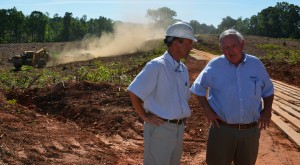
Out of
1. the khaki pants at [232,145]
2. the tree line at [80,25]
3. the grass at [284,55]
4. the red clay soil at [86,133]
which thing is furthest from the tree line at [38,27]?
the khaki pants at [232,145]

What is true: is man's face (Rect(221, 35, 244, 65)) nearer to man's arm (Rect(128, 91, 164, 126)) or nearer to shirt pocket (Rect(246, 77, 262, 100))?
shirt pocket (Rect(246, 77, 262, 100))

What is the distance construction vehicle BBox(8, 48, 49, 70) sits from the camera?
74.4 feet

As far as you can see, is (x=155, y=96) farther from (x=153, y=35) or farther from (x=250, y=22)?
(x=250, y=22)

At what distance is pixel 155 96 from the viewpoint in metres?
3.43

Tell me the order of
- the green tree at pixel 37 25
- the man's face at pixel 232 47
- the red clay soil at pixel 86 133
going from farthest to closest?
the green tree at pixel 37 25
the red clay soil at pixel 86 133
the man's face at pixel 232 47

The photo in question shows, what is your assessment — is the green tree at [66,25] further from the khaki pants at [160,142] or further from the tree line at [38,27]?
the khaki pants at [160,142]

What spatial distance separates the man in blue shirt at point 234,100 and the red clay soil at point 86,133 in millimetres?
2121

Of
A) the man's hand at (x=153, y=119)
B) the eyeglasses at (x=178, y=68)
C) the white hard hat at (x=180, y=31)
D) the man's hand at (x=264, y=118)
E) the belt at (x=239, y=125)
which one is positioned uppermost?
the white hard hat at (x=180, y=31)

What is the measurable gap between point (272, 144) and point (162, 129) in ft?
12.8

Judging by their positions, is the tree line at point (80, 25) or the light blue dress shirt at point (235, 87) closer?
the light blue dress shirt at point (235, 87)

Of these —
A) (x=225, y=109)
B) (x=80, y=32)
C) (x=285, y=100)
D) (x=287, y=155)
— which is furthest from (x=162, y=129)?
(x=80, y=32)

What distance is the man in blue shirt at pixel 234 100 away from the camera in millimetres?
3758

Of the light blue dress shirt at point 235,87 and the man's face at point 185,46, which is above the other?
the man's face at point 185,46

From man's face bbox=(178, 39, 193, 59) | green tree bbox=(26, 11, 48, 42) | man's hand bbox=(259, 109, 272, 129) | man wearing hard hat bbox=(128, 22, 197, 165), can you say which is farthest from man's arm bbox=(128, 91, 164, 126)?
green tree bbox=(26, 11, 48, 42)
